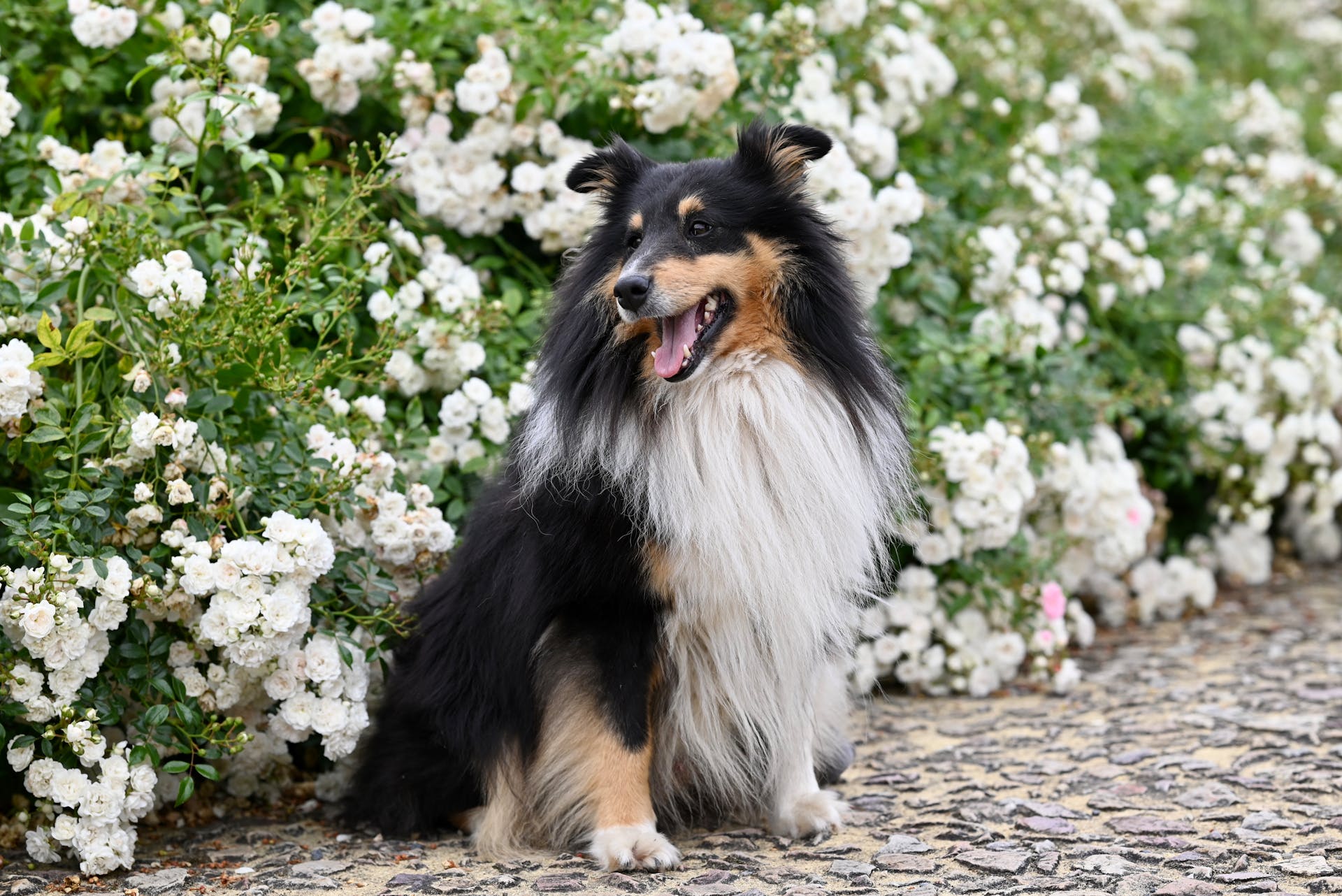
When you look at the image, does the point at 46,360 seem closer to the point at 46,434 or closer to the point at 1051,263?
the point at 46,434

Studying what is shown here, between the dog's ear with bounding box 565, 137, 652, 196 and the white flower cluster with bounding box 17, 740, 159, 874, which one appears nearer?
the white flower cluster with bounding box 17, 740, 159, 874

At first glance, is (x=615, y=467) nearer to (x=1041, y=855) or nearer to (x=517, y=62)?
(x=1041, y=855)

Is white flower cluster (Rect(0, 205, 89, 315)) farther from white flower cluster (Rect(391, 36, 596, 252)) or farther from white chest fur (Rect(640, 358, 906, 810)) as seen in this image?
white chest fur (Rect(640, 358, 906, 810))

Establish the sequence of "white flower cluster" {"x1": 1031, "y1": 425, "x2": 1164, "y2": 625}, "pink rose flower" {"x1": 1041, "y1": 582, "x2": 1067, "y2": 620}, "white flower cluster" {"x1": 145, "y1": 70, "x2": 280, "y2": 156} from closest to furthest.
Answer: "white flower cluster" {"x1": 145, "y1": 70, "x2": 280, "y2": 156}
"pink rose flower" {"x1": 1041, "y1": 582, "x2": 1067, "y2": 620}
"white flower cluster" {"x1": 1031, "y1": 425, "x2": 1164, "y2": 625}

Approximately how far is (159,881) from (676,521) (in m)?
1.63

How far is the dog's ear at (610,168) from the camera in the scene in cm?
382

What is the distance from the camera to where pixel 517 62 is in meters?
5.09

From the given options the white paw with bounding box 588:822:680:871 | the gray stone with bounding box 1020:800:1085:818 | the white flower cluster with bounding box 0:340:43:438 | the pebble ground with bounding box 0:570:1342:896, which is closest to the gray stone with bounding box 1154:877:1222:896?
the pebble ground with bounding box 0:570:1342:896

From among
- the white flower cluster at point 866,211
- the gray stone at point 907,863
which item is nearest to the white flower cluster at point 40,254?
the white flower cluster at point 866,211

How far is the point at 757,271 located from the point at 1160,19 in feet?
24.8

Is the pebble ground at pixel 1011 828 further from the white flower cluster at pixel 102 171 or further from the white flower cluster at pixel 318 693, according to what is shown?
the white flower cluster at pixel 102 171

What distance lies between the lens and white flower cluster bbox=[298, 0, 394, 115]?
4.82 meters

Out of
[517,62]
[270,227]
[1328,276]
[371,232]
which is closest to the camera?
[371,232]

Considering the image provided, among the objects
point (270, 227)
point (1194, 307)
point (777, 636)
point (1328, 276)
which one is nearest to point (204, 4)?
point (270, 227)
